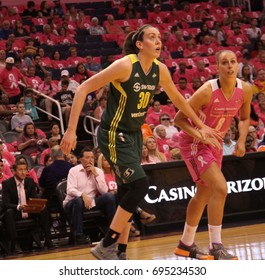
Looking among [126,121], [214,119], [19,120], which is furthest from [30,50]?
[126,121]

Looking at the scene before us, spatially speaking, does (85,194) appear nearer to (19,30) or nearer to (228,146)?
(228,146)

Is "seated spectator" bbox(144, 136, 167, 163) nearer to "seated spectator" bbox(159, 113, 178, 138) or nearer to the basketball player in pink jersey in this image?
"seated spectator" bbox(159, 113, 178, 138)

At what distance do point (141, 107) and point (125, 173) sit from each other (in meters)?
0.57

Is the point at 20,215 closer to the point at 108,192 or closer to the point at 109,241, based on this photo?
the point at 108,192

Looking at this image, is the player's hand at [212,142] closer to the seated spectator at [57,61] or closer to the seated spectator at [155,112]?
the seated spectator at [155,112]

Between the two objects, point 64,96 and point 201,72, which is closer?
point 64,96

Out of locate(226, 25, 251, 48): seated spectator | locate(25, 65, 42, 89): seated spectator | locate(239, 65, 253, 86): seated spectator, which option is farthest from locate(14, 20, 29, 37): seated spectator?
locate(226, 25, 251, 48): seated spectator

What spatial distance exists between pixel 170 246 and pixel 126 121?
278 centimetres

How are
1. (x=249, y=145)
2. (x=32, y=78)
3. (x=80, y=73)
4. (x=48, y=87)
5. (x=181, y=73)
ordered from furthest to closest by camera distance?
(x=181, y=73)
(x=80, y=73)
(x=32, y=78)
(x=48, y=87)
(x=249, y=145)

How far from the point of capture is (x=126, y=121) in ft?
20.6

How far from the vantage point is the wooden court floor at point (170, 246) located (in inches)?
300

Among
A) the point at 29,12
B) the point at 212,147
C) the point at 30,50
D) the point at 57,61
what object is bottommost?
the point at 212,147

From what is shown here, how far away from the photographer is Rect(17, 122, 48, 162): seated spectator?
12836mm

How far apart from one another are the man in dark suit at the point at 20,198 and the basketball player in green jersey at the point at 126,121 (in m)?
3.90
